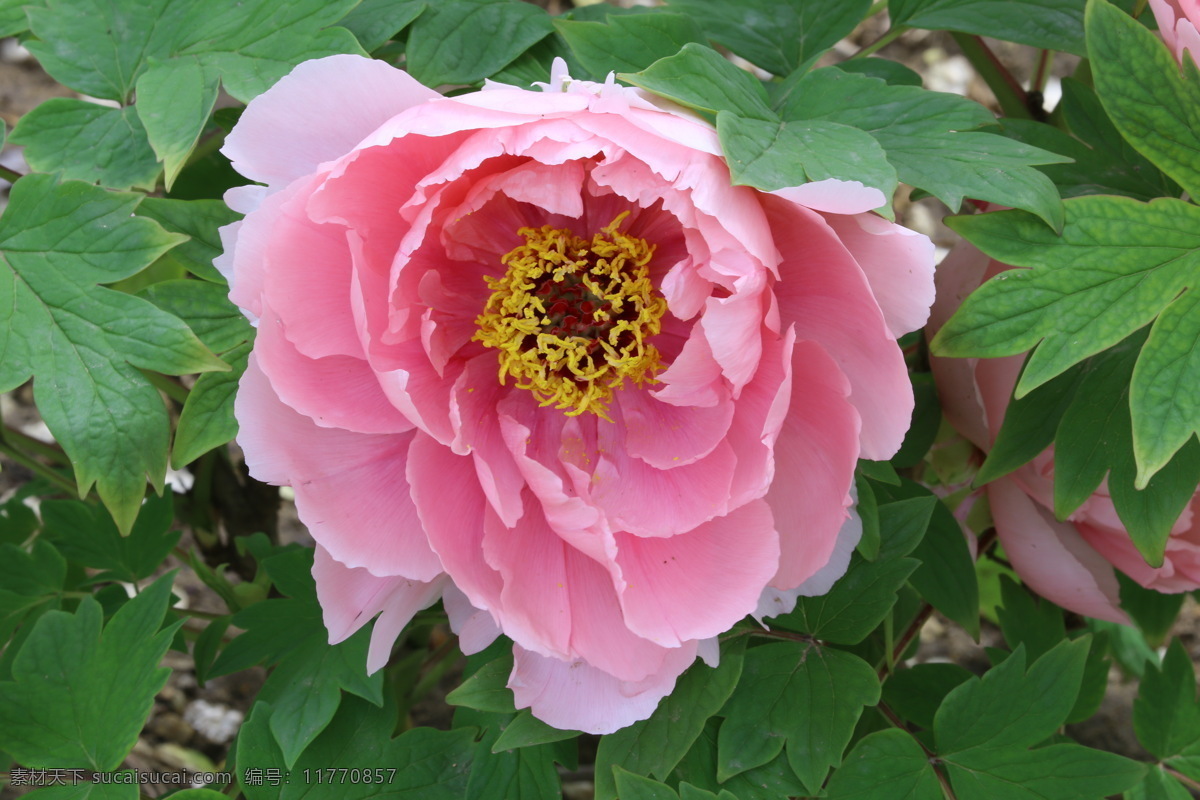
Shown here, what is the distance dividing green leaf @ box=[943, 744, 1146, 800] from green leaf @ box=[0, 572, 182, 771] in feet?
2.31

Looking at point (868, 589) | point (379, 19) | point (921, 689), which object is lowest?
point (921, 689)

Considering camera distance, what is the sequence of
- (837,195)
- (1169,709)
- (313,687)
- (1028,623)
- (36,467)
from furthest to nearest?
(36,467)
(1028,623)
(1169,709)
(313,687)
(837,195)

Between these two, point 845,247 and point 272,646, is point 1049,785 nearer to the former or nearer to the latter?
point 845,247

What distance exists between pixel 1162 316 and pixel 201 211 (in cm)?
77

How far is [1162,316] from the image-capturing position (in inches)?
29.2

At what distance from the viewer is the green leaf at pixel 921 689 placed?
3.51ft

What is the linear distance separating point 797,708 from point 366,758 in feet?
1.31

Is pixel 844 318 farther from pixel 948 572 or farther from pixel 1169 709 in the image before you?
pixel 1169 709

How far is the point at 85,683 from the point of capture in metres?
0.95

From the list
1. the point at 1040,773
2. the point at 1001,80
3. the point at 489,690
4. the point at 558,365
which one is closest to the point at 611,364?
the point at 558,365

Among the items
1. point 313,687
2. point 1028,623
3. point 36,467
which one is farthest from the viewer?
point 36,467

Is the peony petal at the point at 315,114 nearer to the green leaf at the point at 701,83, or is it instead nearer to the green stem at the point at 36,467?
the green leaf at the point at 701,83

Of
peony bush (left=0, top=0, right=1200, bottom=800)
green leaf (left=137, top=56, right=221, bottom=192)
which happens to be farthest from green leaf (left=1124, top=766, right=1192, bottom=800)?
green leaf (left=137, top=56, right=221, bottom=192)

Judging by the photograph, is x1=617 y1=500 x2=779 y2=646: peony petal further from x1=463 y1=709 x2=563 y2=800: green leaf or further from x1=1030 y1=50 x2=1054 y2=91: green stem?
x1=1030 y1=50 x2=1054 y2=91: green stem
